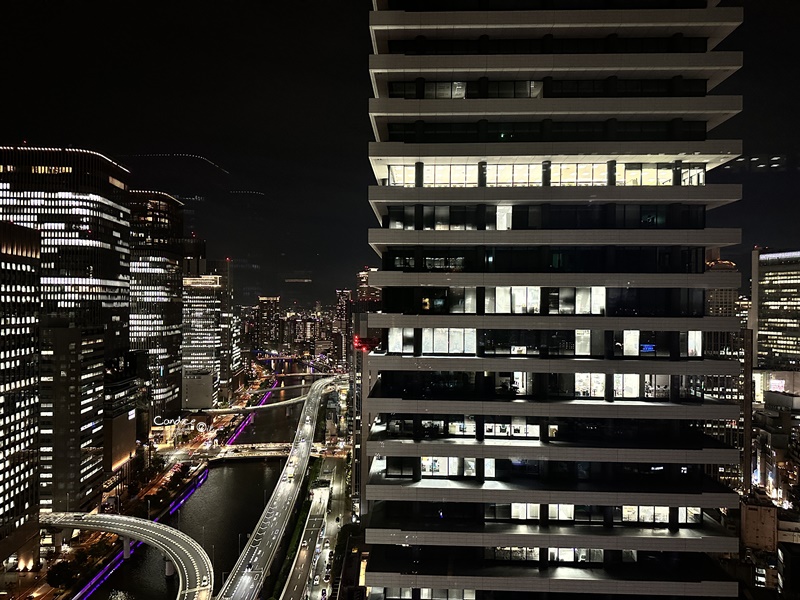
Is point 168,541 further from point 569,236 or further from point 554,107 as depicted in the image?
point 554,107

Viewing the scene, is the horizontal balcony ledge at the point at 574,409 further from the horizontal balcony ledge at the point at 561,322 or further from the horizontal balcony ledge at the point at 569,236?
the horizontal balcony ledge at the point at 569,236

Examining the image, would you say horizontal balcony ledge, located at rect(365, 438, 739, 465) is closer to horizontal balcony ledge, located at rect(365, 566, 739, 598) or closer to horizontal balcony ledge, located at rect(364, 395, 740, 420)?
horizontal balcony ledge, located at rect(364, 395, 740, 420)

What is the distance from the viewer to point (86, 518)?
54.6m

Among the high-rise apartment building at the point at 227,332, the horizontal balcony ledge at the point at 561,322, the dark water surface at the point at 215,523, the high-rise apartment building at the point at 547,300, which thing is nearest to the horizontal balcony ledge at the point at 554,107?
the high-rise apartment building at the point at 547,300

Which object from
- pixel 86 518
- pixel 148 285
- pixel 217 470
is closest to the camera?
pixel 86 518

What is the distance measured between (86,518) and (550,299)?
60.7m

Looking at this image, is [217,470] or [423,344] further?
[217,470]

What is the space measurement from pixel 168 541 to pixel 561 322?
49.3 metres

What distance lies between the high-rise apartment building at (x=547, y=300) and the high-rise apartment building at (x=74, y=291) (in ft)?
186

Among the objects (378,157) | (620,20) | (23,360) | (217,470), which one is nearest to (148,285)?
(217,470)

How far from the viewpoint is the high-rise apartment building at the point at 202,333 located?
124 meters

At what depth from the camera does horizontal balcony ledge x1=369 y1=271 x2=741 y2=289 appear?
69.1 feet

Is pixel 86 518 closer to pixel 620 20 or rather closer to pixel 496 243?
pixel 496 243

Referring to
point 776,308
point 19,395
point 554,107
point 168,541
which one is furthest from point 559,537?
point 776,308
